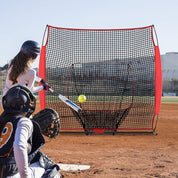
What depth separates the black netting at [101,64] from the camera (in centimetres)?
779

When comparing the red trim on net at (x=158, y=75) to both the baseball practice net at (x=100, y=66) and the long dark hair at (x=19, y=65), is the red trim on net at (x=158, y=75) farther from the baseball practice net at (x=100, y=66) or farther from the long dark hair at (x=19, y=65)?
the long dark hair at (x=19, y=65)

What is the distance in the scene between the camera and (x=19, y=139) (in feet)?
8.03

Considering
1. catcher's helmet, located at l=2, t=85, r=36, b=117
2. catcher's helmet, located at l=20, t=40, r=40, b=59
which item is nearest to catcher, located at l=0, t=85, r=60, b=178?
catcher's helmet, located at l=2, t=85, r=36, b=117

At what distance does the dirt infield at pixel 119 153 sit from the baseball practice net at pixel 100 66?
56cm

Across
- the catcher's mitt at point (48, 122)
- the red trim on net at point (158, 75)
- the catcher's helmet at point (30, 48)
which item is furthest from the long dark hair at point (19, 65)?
the red trim on net at point (158, 75)

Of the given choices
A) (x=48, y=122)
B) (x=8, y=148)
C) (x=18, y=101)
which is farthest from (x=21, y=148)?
(x=48, y=122)

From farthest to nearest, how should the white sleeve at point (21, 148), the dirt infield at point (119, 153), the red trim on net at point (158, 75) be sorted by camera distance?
the red trim on net at point (158, 75) < the dirt infield at point (119, 153) < the white sleeve at point (21, 148)

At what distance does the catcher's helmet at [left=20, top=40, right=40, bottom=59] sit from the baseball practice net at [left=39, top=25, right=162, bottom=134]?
3278mm

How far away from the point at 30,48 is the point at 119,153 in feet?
9.46

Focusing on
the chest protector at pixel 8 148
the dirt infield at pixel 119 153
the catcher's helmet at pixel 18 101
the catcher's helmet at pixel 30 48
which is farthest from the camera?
the dirt infield at pixel 119 153

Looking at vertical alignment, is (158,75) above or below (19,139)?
above

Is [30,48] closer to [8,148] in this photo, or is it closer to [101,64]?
[8,148]

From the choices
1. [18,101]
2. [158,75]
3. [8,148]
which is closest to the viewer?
[8,148]

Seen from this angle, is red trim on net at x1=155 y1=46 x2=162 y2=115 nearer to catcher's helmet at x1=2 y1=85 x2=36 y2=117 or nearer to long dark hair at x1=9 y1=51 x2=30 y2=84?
long dark hair at x1=9 y1=51 x2=30 y2=84
